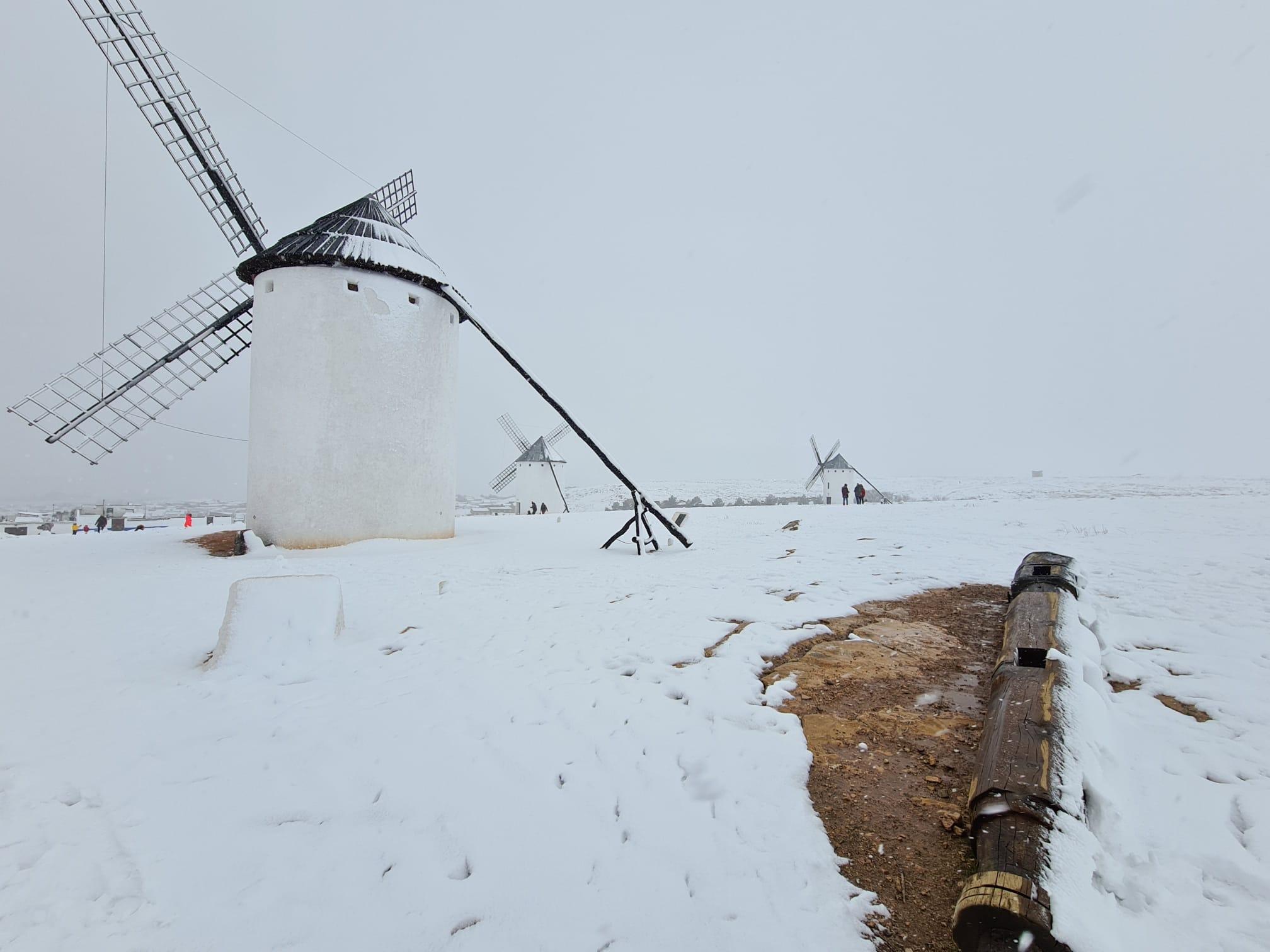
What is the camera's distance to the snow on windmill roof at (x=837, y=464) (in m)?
40.8

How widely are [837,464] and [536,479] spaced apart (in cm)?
2270

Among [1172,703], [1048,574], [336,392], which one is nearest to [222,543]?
[336,392]

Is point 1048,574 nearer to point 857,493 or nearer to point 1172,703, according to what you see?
point 1172,703

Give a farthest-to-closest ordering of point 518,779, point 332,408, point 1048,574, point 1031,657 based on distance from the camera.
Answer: point 332,408 < point 1048,574 < point 1031,657 < point 518,779

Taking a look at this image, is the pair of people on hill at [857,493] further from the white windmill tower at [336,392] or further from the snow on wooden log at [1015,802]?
the snow on wooden log at [1015,802]

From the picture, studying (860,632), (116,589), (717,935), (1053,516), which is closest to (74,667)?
(116,589)

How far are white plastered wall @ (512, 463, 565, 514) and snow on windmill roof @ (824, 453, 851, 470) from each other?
2050 centimetres

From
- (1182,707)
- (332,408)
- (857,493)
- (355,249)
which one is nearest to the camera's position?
(1182,707)

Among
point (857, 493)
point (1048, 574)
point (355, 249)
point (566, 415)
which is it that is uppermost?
point (355, 249)

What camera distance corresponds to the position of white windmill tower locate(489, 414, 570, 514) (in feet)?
119

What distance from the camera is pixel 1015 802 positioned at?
218 cm

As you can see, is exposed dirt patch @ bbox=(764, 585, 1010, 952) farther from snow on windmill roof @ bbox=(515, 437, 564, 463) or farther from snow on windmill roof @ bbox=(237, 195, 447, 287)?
snow on windmill roof @ bbox=(515, 437, 564, 463)

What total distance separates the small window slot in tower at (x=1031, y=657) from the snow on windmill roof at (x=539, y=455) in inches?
1353

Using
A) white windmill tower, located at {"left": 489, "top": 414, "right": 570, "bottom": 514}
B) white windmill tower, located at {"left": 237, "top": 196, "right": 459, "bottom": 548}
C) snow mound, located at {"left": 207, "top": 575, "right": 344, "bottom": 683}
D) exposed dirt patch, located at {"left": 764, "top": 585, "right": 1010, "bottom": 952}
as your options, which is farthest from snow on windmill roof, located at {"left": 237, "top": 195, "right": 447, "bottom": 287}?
white windmill tower, located at {"left": 489, "top": 414, "right": 570, "bottom": 514}
